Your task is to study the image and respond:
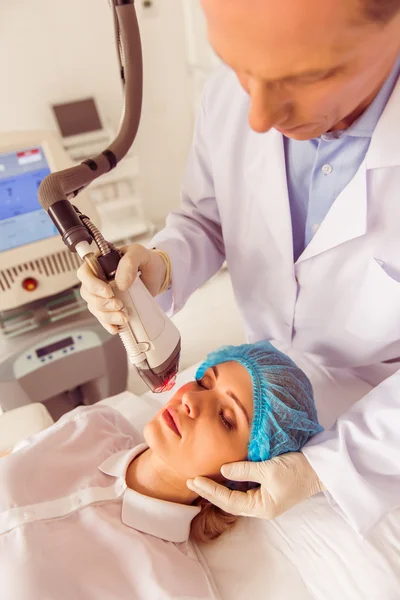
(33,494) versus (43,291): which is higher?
(43,291)

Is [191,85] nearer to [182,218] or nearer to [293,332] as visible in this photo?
[182,218]

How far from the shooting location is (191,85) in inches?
93.1

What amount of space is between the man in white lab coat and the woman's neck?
99 mm

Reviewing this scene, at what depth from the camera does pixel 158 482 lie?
1.04 m

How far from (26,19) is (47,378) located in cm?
153

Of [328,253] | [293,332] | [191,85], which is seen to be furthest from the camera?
[191,85]

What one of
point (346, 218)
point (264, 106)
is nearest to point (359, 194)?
point (346, 218)

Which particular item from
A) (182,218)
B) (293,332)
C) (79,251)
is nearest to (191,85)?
(182,218)

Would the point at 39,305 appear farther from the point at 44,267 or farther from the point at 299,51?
the point at 299,51

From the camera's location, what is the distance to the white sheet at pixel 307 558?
91 cm

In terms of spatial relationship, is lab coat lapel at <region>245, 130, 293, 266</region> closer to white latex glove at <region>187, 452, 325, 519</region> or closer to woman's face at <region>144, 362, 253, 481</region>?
woman's face at <region>144, 362, 253, 481</region>

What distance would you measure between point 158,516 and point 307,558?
0.33 metres

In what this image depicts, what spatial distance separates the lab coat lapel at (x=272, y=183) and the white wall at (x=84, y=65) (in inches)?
57.3

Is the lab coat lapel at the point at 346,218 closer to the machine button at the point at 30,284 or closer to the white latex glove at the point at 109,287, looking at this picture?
the white latex glove at the point at 109,287
